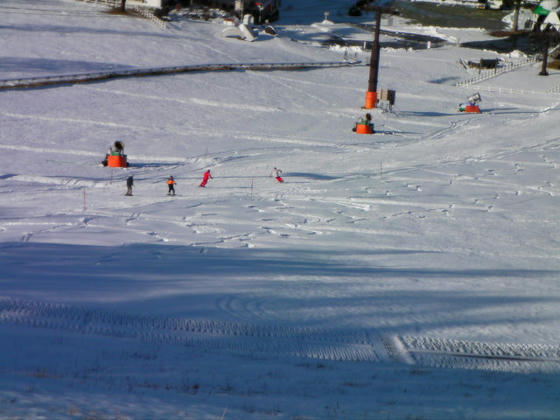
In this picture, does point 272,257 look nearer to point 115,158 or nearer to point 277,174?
point 277,174

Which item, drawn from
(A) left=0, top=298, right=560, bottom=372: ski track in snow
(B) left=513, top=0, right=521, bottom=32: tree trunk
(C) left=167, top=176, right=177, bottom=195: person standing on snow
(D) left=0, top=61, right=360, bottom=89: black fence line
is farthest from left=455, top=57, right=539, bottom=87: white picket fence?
(A) left=0, top=298, right=560, bottom=372: ski track in snow

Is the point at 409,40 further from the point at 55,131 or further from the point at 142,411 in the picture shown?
the point at 142,411

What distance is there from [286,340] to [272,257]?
4259 mm

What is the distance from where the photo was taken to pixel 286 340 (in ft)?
28.6

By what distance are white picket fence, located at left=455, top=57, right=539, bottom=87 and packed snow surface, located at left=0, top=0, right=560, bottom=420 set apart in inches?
304

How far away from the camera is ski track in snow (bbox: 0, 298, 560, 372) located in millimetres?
8297

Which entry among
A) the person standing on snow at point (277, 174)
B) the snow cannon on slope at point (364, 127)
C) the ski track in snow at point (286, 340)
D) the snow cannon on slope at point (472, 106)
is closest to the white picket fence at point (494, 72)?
the snow cannon on slope at point (472, 106)

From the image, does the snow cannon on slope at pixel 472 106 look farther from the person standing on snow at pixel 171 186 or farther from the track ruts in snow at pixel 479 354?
the track ruts in snow at pixel 479 354

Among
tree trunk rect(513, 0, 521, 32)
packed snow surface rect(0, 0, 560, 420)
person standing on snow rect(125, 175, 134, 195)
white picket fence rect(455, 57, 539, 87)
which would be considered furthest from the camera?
tree trunk rect(513, 0, 521, 32)

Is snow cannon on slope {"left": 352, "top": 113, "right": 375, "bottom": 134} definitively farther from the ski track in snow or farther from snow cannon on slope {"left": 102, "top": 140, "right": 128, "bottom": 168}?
the ski track in snow

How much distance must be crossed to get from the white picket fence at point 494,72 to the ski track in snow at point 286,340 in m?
37.7

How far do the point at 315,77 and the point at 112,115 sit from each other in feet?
51.0

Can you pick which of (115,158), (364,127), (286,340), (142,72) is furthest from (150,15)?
(286,340)

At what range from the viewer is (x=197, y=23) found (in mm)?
55906
